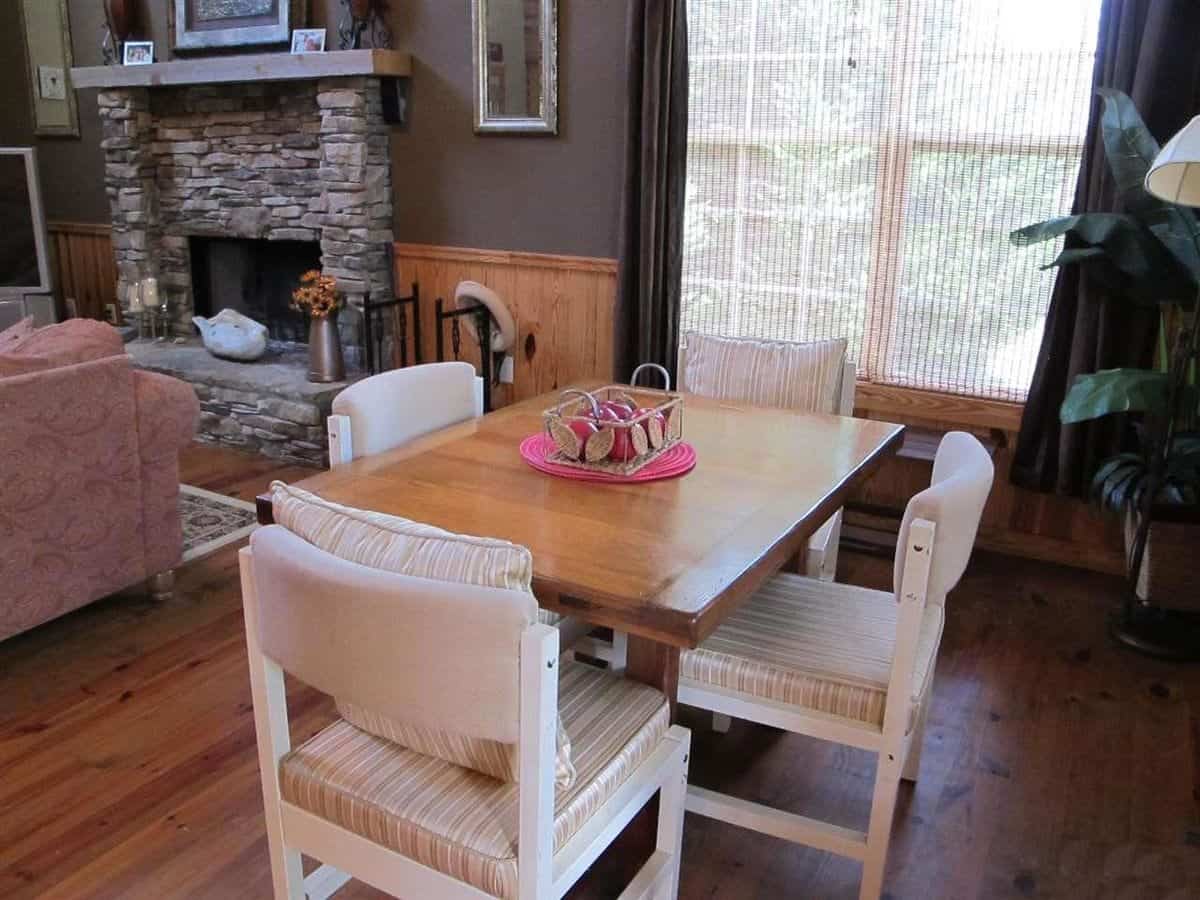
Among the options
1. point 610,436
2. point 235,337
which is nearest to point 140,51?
point 235,337

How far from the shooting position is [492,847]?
4.12 ft

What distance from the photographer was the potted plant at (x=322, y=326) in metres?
4.30

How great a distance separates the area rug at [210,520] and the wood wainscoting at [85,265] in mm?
2449

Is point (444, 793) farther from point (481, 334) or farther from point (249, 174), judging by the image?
point (249, 174)

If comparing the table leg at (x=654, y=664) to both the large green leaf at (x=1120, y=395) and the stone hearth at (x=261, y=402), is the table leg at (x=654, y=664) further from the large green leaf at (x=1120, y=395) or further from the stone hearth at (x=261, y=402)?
the stone hearth at (x=261, y=402)

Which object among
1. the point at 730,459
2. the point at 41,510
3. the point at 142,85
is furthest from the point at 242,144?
the point at 730,459

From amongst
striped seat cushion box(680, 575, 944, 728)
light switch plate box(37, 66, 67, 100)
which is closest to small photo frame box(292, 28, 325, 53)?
light switch plate box(37, 66, 67, 100)

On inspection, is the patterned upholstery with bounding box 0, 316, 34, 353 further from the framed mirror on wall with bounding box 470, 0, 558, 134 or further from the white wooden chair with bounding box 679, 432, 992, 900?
the white wooden chair with bounding box 679, 432, 992, 900

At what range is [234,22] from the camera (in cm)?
468

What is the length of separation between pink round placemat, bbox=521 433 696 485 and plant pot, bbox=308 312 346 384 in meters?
2.54

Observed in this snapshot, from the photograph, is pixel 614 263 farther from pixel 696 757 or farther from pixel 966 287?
pixel 696 757

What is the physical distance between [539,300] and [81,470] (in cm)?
209

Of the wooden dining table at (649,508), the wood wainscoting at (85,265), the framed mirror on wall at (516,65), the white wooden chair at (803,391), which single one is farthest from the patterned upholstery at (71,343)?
the wood wainscoting at (85,265)

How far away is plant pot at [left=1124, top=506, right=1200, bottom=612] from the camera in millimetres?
2791
